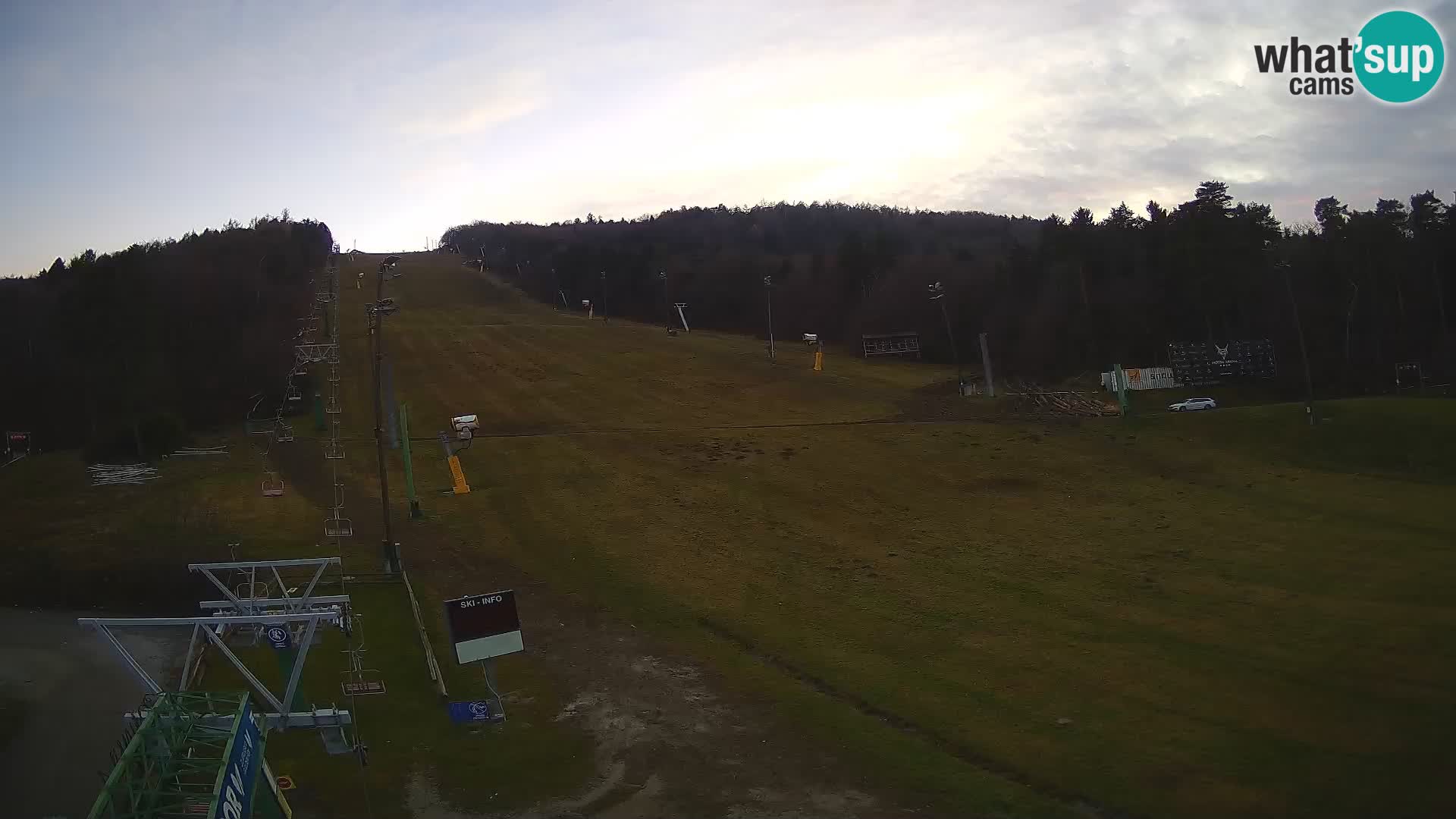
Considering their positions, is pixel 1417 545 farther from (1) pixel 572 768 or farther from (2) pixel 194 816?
(2) pixel 194 816

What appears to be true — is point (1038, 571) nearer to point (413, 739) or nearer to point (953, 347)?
point (413, 739)

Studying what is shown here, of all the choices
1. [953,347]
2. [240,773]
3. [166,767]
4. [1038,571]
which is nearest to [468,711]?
[240,773]

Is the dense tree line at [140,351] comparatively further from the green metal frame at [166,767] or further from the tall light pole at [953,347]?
the tall light pole at [953,347]

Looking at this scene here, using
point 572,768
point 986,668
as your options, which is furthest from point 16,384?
point 986,668

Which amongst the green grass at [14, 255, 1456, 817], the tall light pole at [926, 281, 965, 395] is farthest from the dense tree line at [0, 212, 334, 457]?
the tall light pole at [926, 281, 965, 395]

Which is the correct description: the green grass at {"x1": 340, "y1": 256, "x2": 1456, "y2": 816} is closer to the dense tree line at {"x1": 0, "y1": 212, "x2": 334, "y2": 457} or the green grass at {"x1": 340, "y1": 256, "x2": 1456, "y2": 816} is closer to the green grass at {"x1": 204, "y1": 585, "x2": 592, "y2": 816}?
the green grass at {"x1": 204, "y1": 585, "x2": 592, "y2": 816}
